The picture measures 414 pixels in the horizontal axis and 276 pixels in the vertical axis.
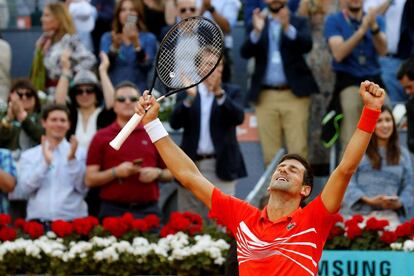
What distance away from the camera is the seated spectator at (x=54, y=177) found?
12180 mm

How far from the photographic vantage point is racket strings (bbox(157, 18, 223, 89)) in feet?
26.8

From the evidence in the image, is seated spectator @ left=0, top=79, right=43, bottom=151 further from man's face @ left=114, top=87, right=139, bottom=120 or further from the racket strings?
→ the racket strings

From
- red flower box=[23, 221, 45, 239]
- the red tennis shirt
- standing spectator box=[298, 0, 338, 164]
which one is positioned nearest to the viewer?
the red tennis shirt

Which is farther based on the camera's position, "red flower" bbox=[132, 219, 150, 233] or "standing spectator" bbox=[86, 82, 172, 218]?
"standing spectator" bbox=[86, 82, 172, 218]

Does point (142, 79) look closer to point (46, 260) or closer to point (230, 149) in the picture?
point (230, 149)

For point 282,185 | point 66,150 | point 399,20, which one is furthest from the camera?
point 399,20

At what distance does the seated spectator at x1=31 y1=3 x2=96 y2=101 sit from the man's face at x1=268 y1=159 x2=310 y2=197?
263 inches

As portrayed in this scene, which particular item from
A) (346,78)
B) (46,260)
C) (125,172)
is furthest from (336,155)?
(46,260)

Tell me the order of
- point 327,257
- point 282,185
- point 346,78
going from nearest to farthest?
point 282,185, point 327,257, point 346,78

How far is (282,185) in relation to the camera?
7.80m

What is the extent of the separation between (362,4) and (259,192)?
2.40 metres

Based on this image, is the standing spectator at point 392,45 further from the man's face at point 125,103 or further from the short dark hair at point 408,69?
the man's face at point 125,103

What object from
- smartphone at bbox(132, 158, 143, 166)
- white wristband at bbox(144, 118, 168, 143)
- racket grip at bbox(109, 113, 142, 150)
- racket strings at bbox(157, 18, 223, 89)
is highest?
racket strings at bbox(157, 18, 223, 89)

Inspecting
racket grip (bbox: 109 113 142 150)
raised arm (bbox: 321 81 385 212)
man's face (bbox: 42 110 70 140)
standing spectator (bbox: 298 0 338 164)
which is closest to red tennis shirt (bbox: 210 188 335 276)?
raised arm (bbox: 321 81 385 212)
